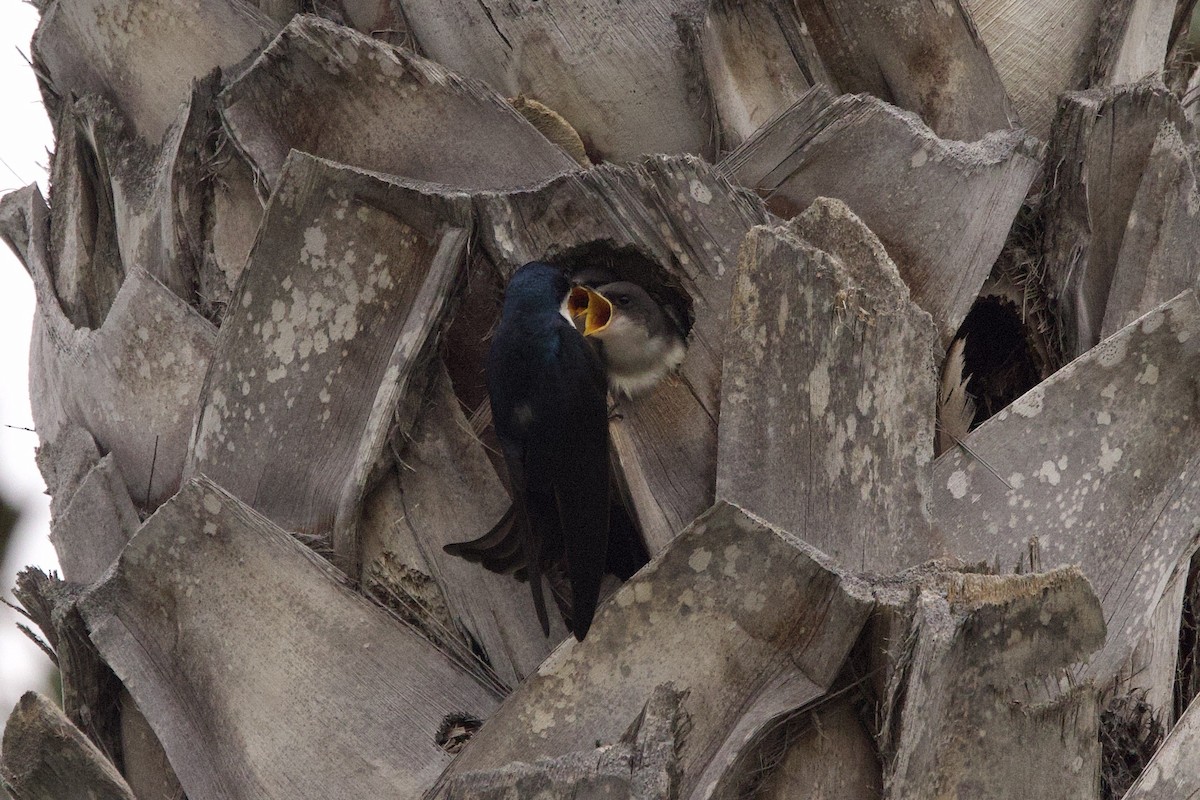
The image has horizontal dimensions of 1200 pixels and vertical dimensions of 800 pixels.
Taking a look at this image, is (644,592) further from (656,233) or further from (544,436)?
(656,233)

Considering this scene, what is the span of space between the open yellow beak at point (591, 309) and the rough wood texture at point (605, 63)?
0.32 metres

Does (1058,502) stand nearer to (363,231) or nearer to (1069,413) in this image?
(1069,413)

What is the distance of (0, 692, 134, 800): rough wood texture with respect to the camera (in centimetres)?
147

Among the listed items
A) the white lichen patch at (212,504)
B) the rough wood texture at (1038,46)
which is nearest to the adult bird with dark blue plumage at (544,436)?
the white lichen patch at (212,504)

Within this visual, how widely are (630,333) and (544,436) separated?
15.4 inches

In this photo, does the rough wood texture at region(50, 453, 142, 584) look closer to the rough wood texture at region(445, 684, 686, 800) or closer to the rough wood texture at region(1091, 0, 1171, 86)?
the rough wood texture at region(445, 684, 686, 800)

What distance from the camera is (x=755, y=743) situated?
4.35 ft

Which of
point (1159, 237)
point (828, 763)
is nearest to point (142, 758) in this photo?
point (828, 763)

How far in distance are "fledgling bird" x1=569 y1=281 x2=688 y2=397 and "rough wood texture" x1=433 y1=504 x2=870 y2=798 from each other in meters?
0.34

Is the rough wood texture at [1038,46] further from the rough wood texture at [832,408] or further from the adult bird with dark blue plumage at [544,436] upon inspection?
the adult bird with dark blue plumage at [544,436]

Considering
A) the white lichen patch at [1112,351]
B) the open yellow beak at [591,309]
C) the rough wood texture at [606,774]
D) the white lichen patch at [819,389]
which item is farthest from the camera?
the open yellow beak at [591,309]

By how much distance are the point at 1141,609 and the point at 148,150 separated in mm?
1539

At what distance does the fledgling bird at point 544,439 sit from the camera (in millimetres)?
1545

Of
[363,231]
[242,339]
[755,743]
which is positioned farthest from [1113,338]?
[242,339]
